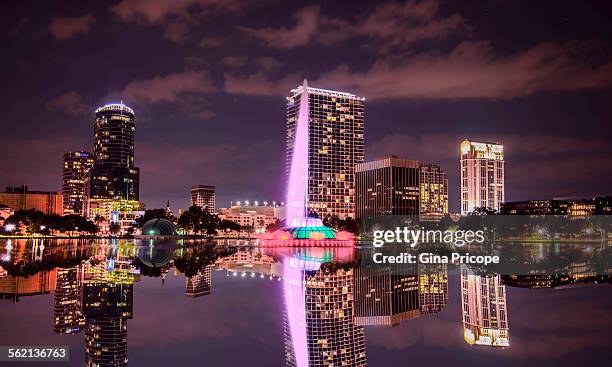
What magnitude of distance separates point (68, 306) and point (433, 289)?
17.9 m

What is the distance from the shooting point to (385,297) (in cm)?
2633

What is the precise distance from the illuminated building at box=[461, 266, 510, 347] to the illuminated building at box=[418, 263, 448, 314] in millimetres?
982

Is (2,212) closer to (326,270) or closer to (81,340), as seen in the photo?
(326,270)

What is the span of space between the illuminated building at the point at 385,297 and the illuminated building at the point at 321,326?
0.56 meters

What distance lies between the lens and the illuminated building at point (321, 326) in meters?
16.4

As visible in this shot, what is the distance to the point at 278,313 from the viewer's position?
22875mm

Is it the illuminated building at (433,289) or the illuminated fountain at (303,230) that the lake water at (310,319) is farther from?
the illuminated fountain at (303,230)

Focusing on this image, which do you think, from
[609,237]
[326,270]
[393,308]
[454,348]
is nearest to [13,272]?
[326,270]

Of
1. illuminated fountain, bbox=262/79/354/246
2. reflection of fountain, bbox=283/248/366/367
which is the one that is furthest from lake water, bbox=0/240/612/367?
illuminated fountain, bbox=262/79/354/246

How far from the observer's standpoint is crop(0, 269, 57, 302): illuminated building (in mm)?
27658

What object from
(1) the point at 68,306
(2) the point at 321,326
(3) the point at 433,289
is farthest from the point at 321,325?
A: (3) the point at 433,289

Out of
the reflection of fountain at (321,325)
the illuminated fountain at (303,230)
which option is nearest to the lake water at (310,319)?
the reflection of fountain at (321,325)

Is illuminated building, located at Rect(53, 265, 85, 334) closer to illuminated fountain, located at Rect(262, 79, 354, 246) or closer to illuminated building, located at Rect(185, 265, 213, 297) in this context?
illuminated building, located at Rect(185, 265, 213, 297)

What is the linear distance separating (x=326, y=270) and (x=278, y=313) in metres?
17.5
